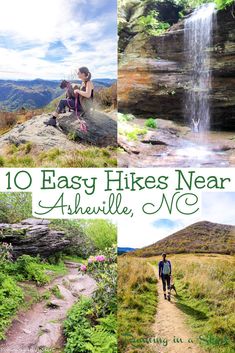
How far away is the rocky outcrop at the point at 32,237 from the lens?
5.45 meters

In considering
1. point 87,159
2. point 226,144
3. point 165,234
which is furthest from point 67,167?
point 226,144

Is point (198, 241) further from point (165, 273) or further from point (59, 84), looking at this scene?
point (59, 84)

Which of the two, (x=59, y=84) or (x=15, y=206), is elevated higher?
(x=59, y=84)

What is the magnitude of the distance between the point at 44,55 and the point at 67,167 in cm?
130

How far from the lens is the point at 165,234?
17.1 feet

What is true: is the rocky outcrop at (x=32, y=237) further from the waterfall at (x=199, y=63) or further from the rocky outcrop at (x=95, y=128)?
the waterfall at (x=199, y=63)

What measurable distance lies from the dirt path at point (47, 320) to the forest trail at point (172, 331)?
2.64 feet

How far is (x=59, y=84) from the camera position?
5.47 metres

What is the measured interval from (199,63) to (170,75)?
336 millimetres

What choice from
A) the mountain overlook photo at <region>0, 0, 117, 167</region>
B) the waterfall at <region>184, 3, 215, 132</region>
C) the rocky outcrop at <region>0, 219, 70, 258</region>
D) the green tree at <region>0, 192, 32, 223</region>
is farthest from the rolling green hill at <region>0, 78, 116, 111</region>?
the rocky outcrop at <region>0, 219, 70, 258</region>

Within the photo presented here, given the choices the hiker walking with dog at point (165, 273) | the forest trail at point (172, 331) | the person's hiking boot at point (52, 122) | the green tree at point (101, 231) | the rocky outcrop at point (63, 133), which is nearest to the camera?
the forest trail at point (172, 331)

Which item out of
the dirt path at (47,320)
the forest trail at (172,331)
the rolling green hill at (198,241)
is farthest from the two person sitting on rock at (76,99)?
the forest trail at (172,331)

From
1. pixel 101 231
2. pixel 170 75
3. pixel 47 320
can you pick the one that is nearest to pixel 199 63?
pixel 170 75

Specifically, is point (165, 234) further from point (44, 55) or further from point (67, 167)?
point (44, 55)
